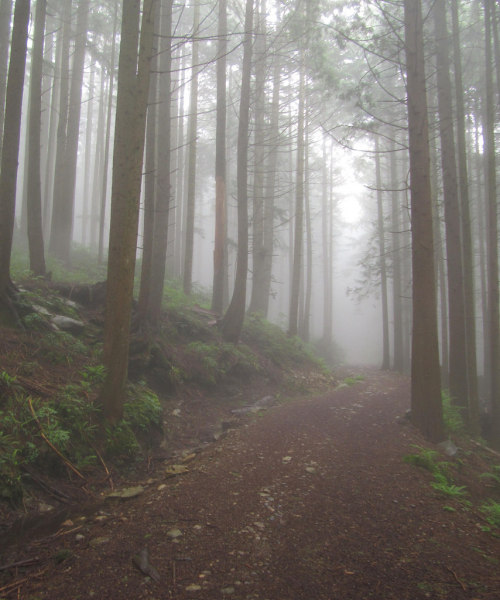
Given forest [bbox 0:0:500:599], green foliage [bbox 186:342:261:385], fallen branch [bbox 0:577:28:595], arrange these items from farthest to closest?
1. green foliage [bbox 186:342:261:385]
2. forest [bbox 0:0:500:599]
3. fallen branch [bbox 0:577:28:595]

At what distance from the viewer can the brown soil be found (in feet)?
9.34

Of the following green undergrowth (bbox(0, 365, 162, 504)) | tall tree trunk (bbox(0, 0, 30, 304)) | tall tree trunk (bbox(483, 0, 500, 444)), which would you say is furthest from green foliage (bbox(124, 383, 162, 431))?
tall tree trunk (bbox(483, 0, 500, 444))

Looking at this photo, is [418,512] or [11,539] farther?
[418,512]

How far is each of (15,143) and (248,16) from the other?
883cm

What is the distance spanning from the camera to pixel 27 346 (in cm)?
607

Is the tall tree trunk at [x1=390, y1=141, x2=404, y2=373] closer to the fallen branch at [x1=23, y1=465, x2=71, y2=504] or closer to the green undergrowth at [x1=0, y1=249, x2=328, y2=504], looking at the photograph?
the green undergrowth at [x1=0, y1=249, x2=328, y2=504]

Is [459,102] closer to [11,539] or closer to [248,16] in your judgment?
[248,16]

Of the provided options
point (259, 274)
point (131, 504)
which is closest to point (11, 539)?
point (131, 504)

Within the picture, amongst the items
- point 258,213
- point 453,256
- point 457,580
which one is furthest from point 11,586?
point 258,213

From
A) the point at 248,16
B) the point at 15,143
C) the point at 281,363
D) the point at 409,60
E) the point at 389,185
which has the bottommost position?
the point at 281,363

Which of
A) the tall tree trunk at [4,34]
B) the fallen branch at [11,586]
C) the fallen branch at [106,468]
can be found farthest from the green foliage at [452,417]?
the tall tree trunk at [4,34]

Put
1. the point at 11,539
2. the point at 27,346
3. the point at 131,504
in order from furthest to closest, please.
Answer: the point at 27,346, the point at 131,504, the point at 11,539

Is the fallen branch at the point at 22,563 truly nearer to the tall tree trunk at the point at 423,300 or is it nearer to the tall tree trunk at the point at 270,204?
the tall tree trunk at the point at 423,300

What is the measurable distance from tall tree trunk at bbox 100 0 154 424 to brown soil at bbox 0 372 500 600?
1.35m
